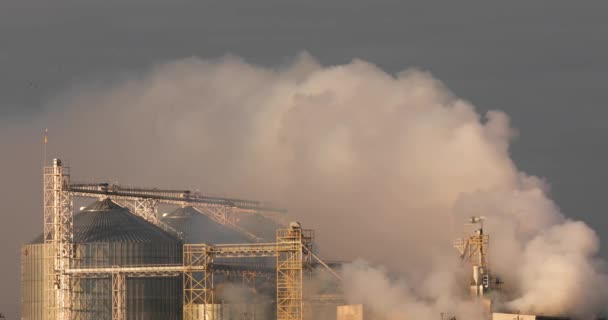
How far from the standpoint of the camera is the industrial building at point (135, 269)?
486 feet

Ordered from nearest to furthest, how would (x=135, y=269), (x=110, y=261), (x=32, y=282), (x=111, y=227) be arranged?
(x=135, y=269) < (x=110, y=261) < (x=111, y=227) < (x=32, y=282)

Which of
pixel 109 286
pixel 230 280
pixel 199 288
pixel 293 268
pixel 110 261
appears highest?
pixel 110 261

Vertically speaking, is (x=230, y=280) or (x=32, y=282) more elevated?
(x=32, y=282)

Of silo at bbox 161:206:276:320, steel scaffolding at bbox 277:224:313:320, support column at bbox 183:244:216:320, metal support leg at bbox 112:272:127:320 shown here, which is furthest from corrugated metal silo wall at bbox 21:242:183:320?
steel scaffolding at bbox 277:224:313:320

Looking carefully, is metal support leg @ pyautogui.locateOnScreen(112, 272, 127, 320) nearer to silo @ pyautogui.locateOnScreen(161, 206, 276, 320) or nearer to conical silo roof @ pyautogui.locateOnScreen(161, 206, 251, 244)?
silo @ pyautogui.locateOnScreen(161, 206, 276, 320)

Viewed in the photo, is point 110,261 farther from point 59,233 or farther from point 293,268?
point 293,268

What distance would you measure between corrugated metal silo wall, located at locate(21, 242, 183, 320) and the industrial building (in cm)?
10

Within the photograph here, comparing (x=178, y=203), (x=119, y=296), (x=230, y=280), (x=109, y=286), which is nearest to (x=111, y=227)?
(x=109, y=286)

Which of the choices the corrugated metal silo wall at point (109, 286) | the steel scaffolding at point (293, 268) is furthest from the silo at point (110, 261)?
the steel scaffolding at point (293, 268)

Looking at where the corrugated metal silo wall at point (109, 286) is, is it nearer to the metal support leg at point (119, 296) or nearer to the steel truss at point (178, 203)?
the metal support leg at point (119, 296)

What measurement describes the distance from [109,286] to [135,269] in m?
4.29

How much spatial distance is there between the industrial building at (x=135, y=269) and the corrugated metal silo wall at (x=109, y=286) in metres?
0.10

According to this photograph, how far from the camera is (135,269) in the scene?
15288cm

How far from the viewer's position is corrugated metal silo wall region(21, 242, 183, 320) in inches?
6093
